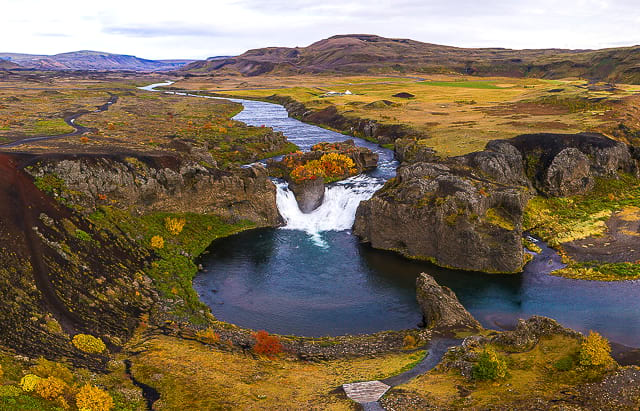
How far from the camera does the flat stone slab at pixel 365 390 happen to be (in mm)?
29141

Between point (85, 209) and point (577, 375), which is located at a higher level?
point (85, 209)

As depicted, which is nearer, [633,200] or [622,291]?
[622,291]

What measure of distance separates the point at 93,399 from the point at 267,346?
15.5m

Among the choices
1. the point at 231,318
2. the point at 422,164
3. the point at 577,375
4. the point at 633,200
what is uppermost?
the point at 422,164

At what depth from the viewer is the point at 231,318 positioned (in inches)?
1807

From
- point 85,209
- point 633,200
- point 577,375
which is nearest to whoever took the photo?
point 577,375

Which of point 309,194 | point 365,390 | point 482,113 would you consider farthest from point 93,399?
point 482,113

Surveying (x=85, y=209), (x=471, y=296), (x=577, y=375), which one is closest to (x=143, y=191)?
(x=85, y=209)

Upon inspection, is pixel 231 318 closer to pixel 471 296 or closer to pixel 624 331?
pixel 471 296

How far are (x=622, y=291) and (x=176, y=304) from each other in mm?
51282

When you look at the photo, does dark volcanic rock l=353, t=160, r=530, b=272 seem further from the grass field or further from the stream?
the grass field

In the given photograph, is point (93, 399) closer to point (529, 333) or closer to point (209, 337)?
point (209, 337)

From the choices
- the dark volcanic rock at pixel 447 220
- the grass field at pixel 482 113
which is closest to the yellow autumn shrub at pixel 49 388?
the dark volcanic rock at pixel 447 220

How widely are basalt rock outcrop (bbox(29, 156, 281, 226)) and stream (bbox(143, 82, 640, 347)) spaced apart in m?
6.26
